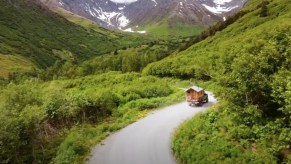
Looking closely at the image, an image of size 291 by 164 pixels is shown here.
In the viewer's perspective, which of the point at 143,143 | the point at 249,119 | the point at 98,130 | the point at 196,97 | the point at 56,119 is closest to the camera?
the point at 249,119

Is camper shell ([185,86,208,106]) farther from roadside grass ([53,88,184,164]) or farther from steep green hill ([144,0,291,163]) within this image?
steep green hill ([144,0,291,163])

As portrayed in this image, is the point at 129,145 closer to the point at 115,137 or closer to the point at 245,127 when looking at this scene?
the point at 115,137

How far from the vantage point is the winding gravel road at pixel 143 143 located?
38.9 meters

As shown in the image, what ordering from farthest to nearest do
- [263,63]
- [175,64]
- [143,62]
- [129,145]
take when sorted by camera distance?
[143,62], [175,64], [129,145], [263,63]

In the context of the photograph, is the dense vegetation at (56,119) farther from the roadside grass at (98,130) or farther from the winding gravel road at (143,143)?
the winding gravel road at (143,143)

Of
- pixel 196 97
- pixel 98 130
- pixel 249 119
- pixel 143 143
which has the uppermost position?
pixel 196 97

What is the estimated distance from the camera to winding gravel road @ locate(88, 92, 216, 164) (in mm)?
38938

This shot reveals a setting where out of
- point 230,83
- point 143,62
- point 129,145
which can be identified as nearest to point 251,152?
point 230,83

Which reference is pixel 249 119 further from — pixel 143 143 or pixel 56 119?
pixel 56 119

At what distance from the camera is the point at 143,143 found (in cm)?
4400

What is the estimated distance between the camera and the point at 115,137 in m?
48.1

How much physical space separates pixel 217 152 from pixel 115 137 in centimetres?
1697

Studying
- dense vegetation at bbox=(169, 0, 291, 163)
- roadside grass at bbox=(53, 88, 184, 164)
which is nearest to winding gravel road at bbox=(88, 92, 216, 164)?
roadside grass at bbox=(53, 88, 184, 164)

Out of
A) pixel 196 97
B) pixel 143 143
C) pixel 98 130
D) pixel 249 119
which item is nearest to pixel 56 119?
pixel 98 130
